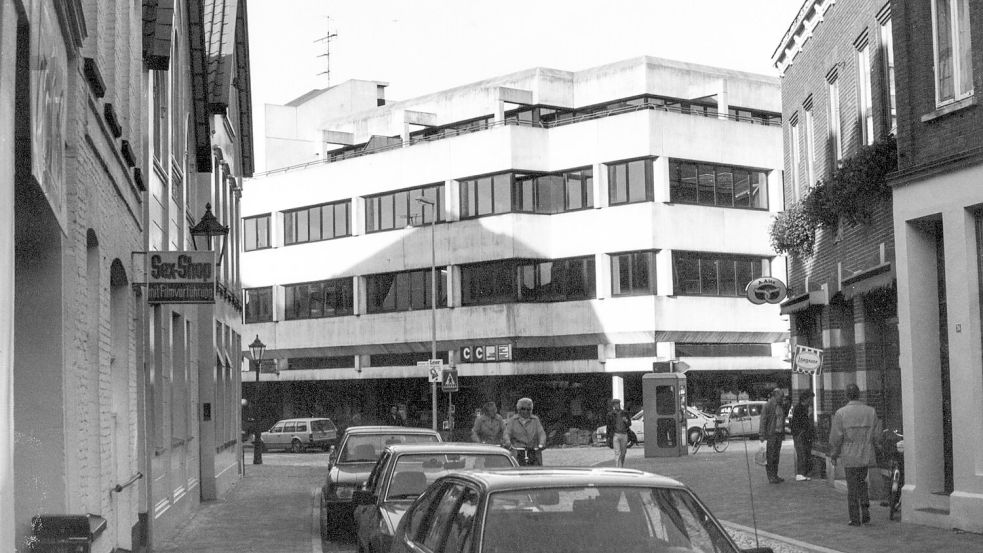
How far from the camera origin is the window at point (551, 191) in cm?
5112

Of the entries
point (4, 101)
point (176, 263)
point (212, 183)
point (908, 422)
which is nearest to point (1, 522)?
point (4, 101)

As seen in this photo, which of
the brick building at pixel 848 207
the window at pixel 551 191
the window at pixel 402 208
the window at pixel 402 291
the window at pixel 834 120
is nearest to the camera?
the brick building at pixel 848 207

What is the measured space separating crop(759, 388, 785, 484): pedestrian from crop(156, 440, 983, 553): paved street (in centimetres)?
33

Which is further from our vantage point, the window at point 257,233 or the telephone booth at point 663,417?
the window at point 257,233

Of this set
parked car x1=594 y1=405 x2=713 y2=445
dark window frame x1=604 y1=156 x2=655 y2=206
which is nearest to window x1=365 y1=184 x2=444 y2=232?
dark window frame x1=604 y1=156 x2=655 y2=206

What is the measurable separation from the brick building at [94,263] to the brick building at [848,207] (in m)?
9.78

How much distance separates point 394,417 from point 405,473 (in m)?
45.3

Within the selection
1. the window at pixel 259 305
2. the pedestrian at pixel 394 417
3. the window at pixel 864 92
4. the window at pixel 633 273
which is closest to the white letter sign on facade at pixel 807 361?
the window at pixel 864 92

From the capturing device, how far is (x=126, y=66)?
13781 millimetres

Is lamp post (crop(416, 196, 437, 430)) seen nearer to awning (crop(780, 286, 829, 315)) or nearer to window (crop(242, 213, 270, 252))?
window (crop(242, 213, 270, 252))

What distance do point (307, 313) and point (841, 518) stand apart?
1775 inches

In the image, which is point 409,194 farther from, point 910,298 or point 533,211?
point 910,298

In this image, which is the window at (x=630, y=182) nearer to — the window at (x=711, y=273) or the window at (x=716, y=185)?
the window at (x=716, y=185)

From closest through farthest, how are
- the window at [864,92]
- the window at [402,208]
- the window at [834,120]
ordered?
the window at [864,92] < the window at [834,120] < the window at [402,208]
